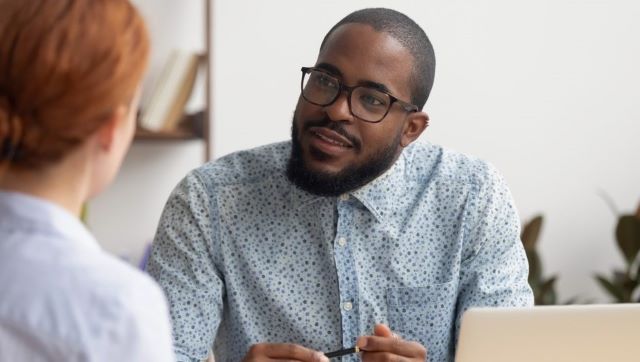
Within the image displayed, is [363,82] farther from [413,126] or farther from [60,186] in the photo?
[60,186]

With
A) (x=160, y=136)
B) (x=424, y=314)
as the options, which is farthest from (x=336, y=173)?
(x=160, y=136)

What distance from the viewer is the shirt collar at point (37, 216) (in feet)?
2.89

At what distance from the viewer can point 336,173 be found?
5.69ft

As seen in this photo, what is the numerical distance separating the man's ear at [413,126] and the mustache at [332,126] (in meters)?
0.11

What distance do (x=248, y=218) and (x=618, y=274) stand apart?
1676mm

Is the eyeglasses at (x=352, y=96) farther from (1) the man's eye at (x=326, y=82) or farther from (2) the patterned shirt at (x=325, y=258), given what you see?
(2) the patterned shirt at (x=325, y=258)

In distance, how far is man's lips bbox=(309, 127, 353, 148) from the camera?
171 cm

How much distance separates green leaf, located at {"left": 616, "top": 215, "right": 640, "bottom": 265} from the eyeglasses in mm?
1498

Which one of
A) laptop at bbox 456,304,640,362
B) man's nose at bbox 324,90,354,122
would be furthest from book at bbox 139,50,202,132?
laptop at bbox 456,304,640,362

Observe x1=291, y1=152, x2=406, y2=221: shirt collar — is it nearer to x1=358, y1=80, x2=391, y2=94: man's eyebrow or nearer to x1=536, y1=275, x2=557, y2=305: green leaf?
x1=358, y1=80, x2=391, y2=94: man's eyebrow

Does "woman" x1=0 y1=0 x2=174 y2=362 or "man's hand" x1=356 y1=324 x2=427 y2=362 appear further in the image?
"man's hand" x1=356 y1=324 x2=427 y2=362

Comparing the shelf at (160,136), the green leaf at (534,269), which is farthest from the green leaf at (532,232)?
the shelf at (160,136)

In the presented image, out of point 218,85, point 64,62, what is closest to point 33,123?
point 64,62

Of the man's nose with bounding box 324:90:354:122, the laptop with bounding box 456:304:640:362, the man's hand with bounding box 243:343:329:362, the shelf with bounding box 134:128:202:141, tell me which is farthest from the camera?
A: the shelf with bounding box 134:128:202:141
